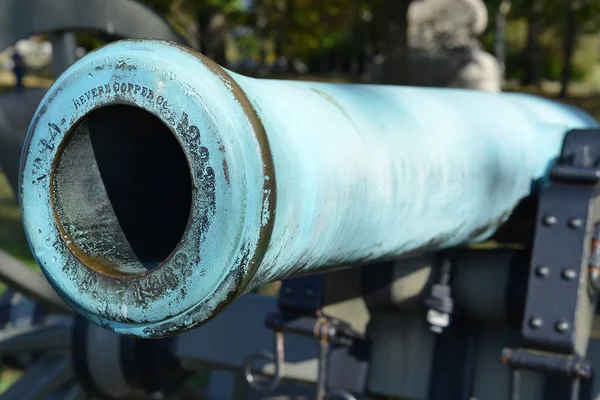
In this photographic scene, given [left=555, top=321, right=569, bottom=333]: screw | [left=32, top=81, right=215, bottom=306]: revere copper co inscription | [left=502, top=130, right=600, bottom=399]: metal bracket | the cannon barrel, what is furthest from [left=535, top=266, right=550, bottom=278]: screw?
[left=32, top=81, right=215, bottom=306]: revere copper co inscription

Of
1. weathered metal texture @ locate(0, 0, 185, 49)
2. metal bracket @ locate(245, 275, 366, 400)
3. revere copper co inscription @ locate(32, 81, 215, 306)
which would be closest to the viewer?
revere copper co inscription @ locate(32, 81, 215, 306)

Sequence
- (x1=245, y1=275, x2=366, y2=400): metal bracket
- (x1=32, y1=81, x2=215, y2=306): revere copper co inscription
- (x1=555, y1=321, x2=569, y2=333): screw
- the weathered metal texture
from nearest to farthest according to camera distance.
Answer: (x1=32, y1=81, x2=215, y2=306): revere copper co inscription < (x1=555, y1=321, x2=569, y2=333): screw < (x1=245, y1=275, x2=366, y2=400): metal bracket < the weathered metal texture

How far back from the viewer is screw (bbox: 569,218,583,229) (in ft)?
6.70

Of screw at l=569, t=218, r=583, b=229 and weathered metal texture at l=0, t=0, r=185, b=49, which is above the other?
weathered metal texture at l=0, t=0, r=185, b=49

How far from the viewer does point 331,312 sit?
92.9 inches

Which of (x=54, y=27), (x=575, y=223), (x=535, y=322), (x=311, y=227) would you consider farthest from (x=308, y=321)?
(x=54, y=27)

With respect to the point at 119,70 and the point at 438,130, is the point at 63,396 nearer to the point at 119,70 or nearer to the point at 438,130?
the point at 438,130

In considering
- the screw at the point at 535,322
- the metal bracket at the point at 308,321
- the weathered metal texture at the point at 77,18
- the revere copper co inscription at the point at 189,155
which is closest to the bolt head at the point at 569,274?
the screw at the point at 535,322

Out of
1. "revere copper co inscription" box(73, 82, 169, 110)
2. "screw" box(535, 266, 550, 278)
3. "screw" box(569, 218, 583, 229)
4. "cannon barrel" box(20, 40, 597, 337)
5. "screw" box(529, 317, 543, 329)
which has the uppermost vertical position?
"revere copper co inscription" box(73, 82, 169, 110)

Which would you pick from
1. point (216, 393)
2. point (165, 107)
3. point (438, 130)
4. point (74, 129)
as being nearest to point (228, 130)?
point (165, 107)

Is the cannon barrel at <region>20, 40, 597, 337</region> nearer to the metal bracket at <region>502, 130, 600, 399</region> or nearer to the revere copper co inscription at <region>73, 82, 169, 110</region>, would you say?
the revere copper co inscription at <region>73, 82, 169, 110</region>

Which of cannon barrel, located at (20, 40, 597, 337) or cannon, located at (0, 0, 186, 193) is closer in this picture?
cannon barrel, located at (20, 40, 597, 337)

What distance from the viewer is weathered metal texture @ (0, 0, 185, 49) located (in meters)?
2.91

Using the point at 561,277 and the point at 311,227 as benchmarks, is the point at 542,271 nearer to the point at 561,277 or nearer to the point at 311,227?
the point at 561,277
